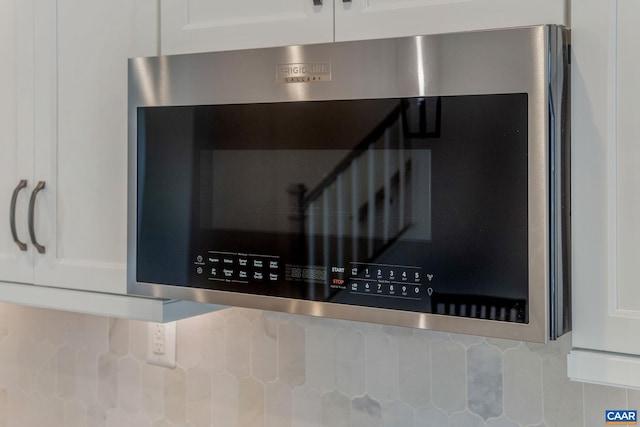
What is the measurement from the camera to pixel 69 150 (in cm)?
129

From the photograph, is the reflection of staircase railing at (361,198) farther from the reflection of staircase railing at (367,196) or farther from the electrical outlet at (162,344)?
the electrical outlet at (162,344)

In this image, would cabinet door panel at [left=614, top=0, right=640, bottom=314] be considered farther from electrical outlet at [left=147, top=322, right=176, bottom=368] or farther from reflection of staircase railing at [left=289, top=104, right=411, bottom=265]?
electrical outlet at [left=147, top=322, right=176, bottom=368]

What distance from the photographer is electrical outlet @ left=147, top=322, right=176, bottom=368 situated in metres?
1.56

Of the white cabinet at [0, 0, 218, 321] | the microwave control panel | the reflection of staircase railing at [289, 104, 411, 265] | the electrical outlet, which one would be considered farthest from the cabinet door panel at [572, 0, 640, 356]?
the electrical outlet

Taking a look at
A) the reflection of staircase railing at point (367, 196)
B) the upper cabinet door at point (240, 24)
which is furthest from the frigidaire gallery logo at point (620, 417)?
the upper cabinet door at point (240, 24)

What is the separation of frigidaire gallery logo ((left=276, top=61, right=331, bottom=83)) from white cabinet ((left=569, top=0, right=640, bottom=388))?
33 centimetres

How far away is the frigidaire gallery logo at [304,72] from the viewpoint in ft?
3.11

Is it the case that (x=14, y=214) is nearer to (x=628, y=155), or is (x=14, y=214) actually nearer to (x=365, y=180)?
(x=365, y=180)

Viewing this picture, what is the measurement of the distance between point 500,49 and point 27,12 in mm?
980

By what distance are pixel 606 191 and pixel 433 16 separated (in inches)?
13.2

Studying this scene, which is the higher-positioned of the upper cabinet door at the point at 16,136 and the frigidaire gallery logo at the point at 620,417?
the upper cabinet door at the point at 16,136

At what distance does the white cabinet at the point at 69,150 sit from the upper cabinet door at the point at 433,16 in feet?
1.28

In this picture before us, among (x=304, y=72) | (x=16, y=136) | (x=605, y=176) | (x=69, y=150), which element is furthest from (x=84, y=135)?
(x=605, y=176)

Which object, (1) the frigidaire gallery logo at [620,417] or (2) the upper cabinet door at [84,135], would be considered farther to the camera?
(2) the upper cabinet door at [84,135]
